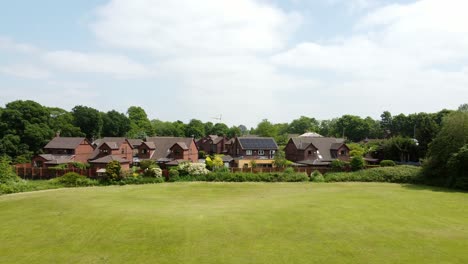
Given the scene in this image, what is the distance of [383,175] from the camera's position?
47.5 meters

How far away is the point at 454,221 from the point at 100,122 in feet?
349

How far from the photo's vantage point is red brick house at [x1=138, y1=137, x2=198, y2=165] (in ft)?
215

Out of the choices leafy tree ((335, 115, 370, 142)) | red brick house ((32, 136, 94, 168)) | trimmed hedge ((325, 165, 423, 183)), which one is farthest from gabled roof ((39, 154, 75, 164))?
leafy tree ((335, 115, 370, 142))

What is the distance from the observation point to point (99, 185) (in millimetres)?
45812

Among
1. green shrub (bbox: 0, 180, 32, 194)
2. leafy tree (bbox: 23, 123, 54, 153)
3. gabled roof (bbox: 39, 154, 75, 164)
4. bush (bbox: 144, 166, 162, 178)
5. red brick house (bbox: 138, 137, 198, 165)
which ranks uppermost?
leafy tree (bbox: 23, 123, 54, 153)

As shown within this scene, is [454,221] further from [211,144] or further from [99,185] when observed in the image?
[211,144]

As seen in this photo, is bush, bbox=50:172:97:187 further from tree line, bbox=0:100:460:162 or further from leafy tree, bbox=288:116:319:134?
leafy tree, bbox=288:116:319:134

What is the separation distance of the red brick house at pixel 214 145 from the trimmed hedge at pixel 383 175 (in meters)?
46.1

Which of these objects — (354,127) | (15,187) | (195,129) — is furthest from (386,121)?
(15,187)

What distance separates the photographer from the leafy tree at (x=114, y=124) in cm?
11744

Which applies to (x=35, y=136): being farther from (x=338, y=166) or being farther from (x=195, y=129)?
(x=338, y=166)

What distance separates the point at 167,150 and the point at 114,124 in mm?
57991

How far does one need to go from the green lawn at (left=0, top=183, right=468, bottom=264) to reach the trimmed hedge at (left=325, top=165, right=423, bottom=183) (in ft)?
44.5

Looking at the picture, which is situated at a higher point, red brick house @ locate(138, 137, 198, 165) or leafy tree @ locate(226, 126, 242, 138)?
A: leafy tree @ locate(226, 126, 242, 138)
